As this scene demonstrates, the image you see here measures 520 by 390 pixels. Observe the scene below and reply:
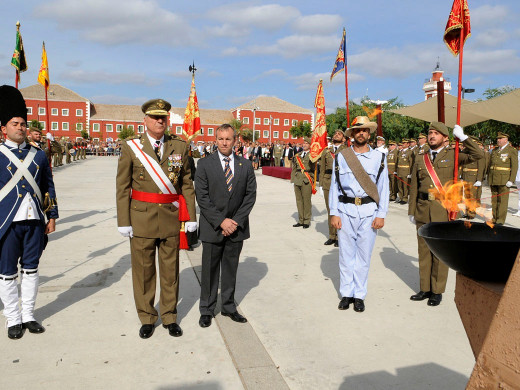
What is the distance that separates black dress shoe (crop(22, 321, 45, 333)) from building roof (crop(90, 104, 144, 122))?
9470 centimetres

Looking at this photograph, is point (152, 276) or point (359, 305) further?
point (359, 305)

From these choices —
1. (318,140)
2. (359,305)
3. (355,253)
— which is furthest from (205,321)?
(318,140)

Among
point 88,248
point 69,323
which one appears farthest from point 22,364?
point 88,248

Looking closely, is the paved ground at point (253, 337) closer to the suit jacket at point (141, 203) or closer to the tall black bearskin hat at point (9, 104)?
the suit jacket at point (141, 203)

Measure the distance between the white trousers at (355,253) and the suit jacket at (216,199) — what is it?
118cm

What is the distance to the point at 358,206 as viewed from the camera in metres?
4.67

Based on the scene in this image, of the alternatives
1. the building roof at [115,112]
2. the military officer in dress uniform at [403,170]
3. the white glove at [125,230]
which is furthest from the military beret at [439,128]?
the building roof at [115,112]

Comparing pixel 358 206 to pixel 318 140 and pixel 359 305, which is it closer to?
pixel 359 305

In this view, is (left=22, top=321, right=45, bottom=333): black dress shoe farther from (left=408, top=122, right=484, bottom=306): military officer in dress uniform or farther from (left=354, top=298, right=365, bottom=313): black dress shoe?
(left=408, top=122, right=484, bottom=306): military officer in dress uniform

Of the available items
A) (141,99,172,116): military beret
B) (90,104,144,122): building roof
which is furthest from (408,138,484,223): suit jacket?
(90,104,144,122): building roof

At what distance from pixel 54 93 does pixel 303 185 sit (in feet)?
309

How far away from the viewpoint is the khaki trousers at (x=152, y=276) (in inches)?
156

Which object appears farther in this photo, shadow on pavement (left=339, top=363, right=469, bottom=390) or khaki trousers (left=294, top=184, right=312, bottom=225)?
khaki trousers (left=294, top=184, right=312, bottom=225)

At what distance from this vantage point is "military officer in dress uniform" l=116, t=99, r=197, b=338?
12.7 ft
